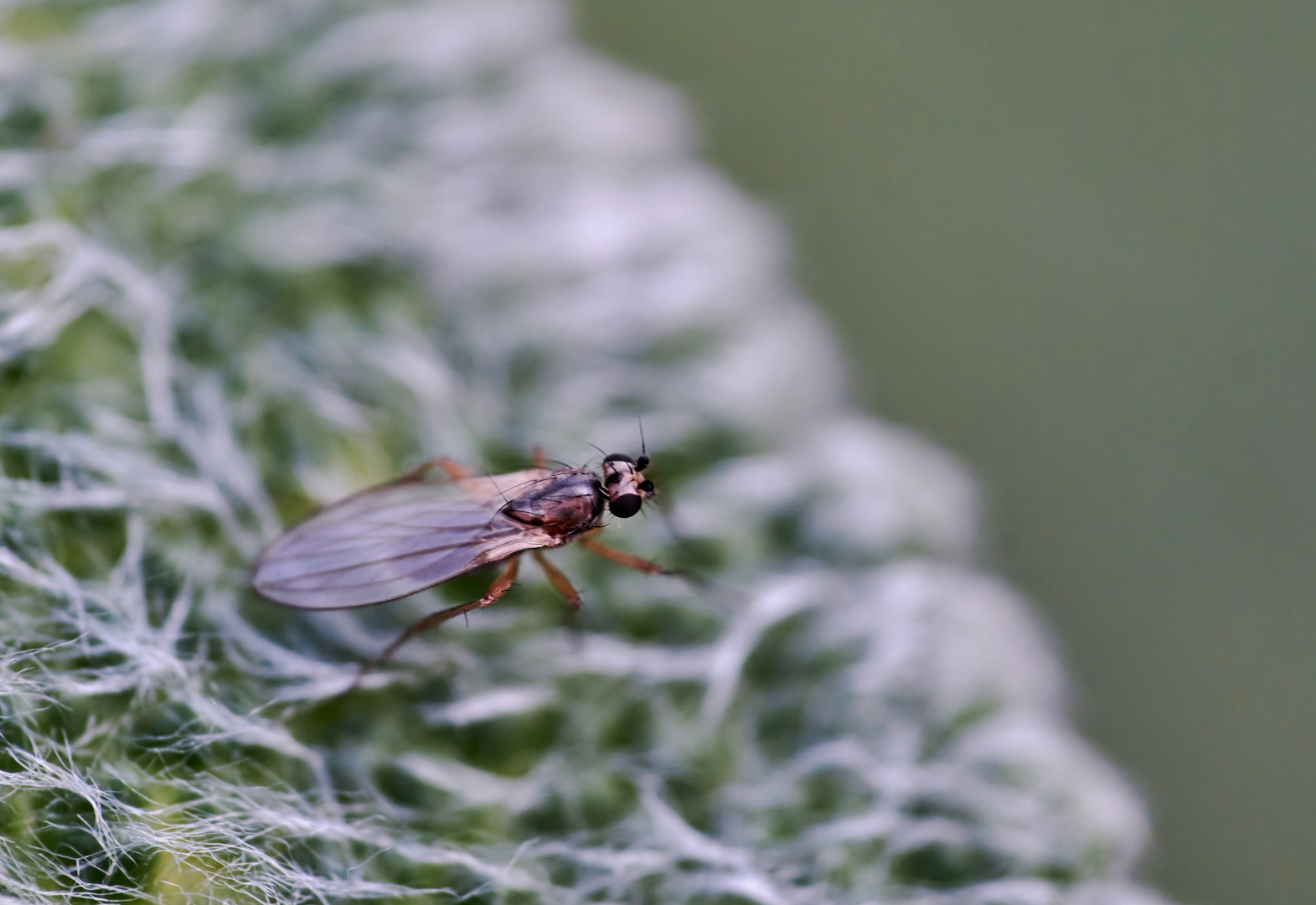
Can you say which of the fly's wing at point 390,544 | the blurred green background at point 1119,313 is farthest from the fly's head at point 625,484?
the blurred green background at point 1119,313

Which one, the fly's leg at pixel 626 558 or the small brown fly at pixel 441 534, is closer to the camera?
the small brown fly at pixel 441 534

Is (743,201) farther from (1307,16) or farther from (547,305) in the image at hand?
(1307,16)

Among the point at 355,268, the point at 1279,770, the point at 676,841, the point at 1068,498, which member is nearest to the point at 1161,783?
the point at 1279,770

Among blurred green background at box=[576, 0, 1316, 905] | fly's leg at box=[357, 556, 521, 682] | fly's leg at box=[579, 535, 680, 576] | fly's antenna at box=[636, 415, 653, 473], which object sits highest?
blurred green background at box=[576, 0, 1316, 905]

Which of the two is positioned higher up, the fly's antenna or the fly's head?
the fly's antenna

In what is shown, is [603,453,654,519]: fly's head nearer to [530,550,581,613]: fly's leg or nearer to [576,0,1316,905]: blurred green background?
[530,550,581,613]: fly's leg

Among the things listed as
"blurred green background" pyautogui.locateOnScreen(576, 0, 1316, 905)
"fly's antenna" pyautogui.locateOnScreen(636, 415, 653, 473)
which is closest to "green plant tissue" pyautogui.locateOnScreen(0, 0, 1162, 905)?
"fly's antenna" pyautogui.locateOnScreen(636, 415, 653, 473)

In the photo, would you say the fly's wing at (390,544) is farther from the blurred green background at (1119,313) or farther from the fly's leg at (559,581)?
the blurred green background at (1119,313)
